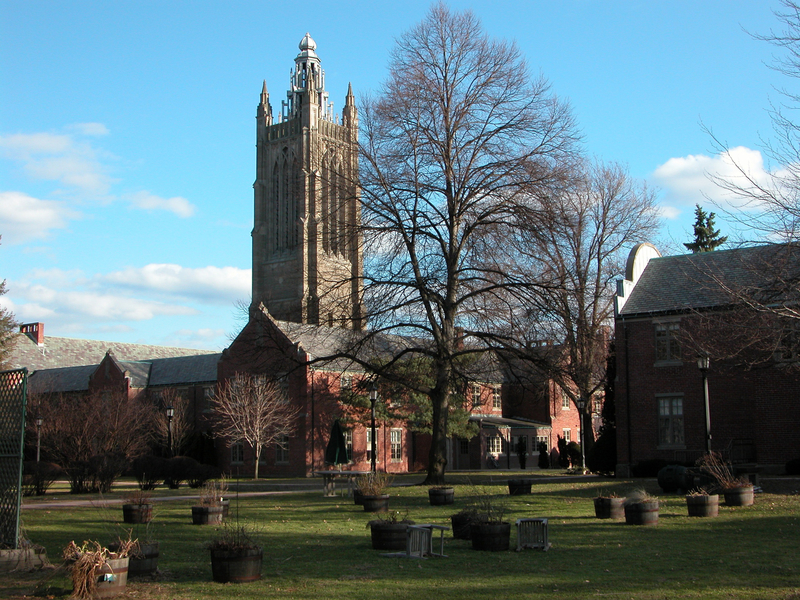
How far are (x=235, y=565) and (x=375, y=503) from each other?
8714 millimetres

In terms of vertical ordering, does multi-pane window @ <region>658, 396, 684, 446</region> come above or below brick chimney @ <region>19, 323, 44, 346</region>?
below

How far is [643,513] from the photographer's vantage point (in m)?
15.4

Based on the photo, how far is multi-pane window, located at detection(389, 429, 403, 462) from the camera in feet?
166

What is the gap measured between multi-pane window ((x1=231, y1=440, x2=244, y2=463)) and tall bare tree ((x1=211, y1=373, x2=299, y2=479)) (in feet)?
9.11

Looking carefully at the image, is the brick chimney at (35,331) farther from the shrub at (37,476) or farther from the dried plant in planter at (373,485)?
the dried plant in planter at (373,485)

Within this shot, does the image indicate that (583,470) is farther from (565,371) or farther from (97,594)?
(97,594)

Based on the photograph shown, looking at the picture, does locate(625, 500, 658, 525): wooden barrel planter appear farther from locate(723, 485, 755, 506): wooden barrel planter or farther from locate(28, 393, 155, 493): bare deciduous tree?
locate(28, 393, 155, 493): bare deciduous tree

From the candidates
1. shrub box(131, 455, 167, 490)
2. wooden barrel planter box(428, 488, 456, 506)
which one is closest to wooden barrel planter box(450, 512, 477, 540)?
wooden barrel planter box(428, 488, 456, 506)

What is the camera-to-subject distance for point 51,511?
68.4ft

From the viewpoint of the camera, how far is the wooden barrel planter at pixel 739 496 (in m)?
18.4

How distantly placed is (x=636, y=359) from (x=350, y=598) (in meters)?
25.5

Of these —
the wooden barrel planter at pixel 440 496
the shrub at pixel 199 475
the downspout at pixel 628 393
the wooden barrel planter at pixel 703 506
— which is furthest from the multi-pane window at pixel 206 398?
the wooden barrel planter at pixel 703 506

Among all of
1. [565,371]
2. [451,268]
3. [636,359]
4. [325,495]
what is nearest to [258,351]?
[325,495]

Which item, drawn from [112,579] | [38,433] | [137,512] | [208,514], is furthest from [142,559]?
[38,433]
